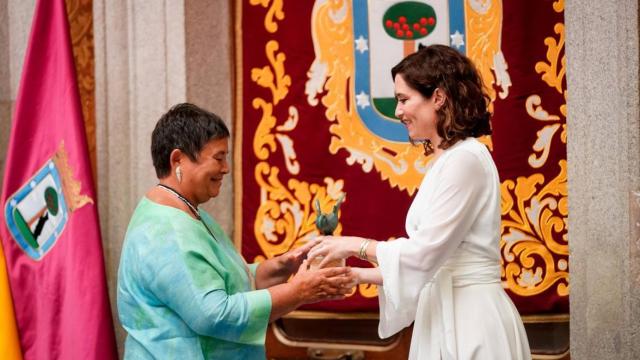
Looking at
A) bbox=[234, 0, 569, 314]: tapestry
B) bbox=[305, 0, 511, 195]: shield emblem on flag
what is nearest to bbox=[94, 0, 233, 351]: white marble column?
bbox=[234, 0, 569, 314]: tapestry

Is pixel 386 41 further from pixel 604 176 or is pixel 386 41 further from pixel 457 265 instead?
pixel 457 265

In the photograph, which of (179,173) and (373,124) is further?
(373,124)

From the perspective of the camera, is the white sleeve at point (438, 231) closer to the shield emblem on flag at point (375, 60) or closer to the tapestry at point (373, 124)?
the tapestry at point (373, 124)

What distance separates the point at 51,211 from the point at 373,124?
4.98 feet

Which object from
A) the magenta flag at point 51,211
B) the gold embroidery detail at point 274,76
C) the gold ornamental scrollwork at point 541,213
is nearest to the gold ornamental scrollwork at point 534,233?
the gold ornamental scrollwork at point 541,213

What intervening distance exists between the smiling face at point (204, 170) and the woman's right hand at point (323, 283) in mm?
419

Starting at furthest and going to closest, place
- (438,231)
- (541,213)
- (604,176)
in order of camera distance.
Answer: (541,213) → (604,176) → (438,231)

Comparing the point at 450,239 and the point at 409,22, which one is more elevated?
the point at 409,22

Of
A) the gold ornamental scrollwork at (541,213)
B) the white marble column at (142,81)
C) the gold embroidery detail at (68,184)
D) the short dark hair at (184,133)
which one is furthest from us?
the white marble column at (142,81)

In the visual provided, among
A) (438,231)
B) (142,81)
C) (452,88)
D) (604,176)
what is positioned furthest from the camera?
(142,81)

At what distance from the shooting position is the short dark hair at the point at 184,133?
2.48 meters

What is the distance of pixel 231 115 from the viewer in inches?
152

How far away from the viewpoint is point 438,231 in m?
2.22

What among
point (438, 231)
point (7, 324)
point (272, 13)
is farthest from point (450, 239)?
point (7, 324)
